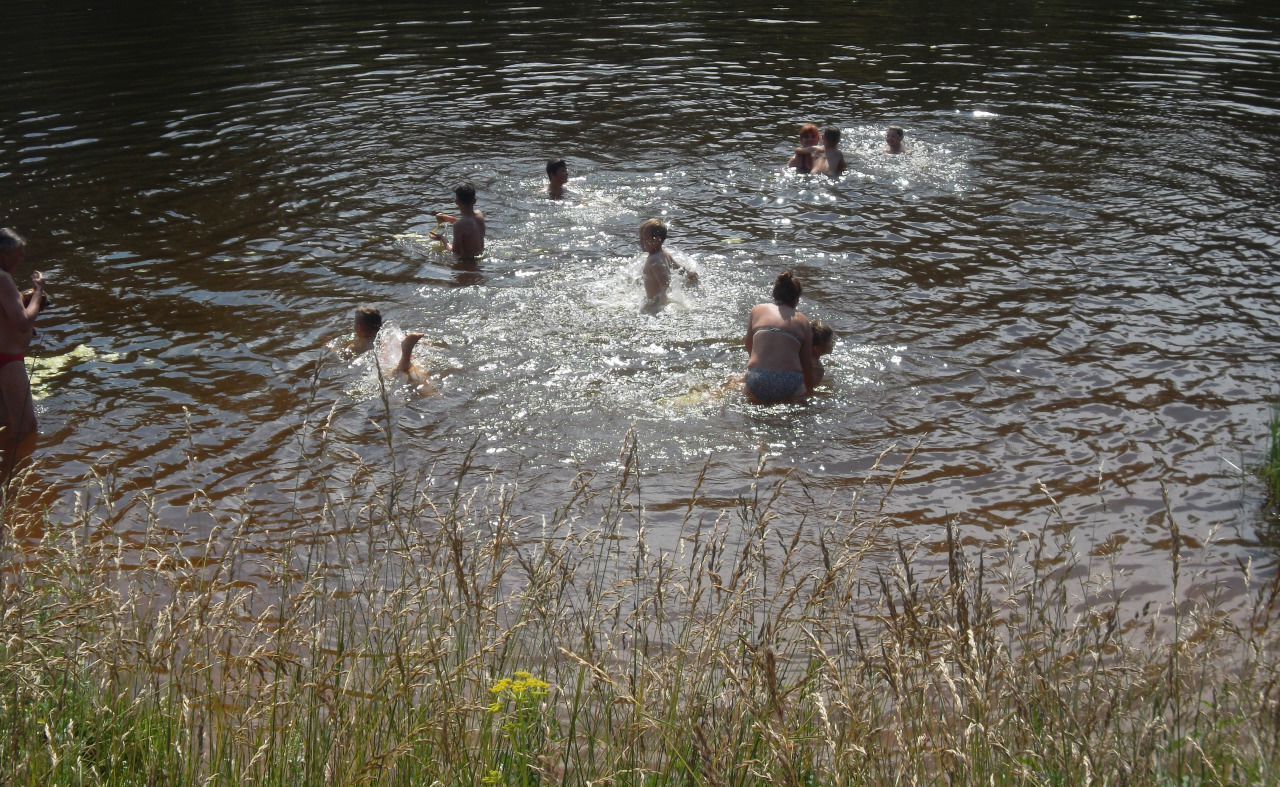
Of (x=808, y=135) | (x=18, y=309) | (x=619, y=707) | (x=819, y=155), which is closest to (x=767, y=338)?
(x=619, y=707)

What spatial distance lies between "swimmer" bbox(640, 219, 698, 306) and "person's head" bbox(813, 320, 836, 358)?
2.16 meters

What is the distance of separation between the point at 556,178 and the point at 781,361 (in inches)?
247

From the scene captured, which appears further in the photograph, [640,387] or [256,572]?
[640,387]

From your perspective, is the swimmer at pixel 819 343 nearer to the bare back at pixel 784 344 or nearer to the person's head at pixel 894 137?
the bare back at pixel 784 344

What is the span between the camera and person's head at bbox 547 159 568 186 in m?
14.6

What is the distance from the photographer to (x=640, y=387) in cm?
983

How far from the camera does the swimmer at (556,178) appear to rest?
1462cm

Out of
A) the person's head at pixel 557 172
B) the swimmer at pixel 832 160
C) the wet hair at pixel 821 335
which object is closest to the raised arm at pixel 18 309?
the wet hair at pixel 821 335

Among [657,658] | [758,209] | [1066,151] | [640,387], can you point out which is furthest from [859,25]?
[657,658]

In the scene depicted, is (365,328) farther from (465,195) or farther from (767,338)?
(767,338)

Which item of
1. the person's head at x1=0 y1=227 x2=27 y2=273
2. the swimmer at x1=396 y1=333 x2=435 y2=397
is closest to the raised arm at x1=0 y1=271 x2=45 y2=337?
the person's head at x1=0 y1=227 x2=27 y2=273

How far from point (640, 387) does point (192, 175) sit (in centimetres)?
995

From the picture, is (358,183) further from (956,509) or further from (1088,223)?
(956,509)

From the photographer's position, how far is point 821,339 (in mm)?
9891
